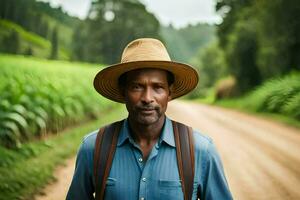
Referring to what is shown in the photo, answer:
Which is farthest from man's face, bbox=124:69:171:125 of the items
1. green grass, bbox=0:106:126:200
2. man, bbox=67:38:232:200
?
green grass, bbox=0:106:126:200

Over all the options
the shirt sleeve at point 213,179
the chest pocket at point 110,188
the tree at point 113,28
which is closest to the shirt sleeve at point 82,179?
the chest pocket at point 110,188

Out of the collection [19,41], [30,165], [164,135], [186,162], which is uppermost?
[19,41]

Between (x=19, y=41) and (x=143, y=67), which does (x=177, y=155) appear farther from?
(x=19, y=41)

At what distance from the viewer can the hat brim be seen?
2.18m

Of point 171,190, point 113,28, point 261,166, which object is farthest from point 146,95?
point 113,28

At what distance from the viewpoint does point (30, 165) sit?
20.0 feet

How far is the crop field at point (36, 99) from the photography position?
701 centimetres

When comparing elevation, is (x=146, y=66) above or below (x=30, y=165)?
above

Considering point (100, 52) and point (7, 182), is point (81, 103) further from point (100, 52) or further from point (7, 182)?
point (7, 182)

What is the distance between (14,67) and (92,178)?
6.63 metres

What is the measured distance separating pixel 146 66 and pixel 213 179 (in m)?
0.66

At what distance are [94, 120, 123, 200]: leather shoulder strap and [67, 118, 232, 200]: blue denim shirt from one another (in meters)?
0.03

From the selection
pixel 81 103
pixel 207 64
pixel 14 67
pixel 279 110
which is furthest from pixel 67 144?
pixel 207 64

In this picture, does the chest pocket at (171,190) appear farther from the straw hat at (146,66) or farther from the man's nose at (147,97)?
the straw hat at (146,66)
